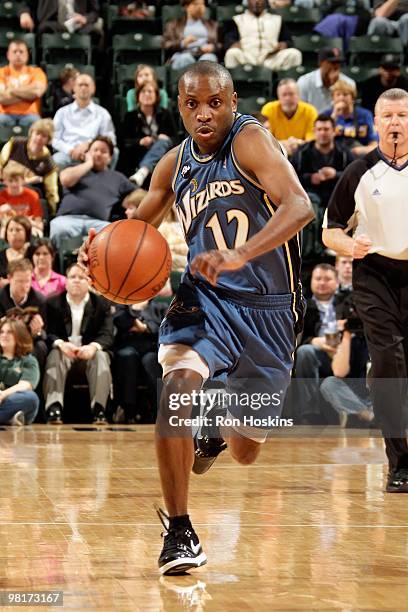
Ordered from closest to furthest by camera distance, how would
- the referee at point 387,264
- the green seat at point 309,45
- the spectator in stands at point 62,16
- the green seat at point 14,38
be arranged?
the referee at point 387,264
the green seat at point 14,38
the spectator in stands at point 62,16
the green seat at point 309,45

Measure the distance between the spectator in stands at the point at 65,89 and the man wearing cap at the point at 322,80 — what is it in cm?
257

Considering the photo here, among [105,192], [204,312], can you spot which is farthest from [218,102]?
[105,192]

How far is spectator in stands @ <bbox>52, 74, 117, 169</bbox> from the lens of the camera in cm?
1189

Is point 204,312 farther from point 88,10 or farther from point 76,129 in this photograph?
point 88,10

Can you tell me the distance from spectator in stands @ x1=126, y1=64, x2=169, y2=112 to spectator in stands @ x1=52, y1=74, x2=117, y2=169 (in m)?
0.46

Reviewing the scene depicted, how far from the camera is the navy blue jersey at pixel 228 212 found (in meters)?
4.09

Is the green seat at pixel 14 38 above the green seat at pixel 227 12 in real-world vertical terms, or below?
below

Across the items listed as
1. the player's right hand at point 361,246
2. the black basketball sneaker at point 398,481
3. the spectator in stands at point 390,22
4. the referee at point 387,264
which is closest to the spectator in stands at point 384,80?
the spectator in stands at point 390,22

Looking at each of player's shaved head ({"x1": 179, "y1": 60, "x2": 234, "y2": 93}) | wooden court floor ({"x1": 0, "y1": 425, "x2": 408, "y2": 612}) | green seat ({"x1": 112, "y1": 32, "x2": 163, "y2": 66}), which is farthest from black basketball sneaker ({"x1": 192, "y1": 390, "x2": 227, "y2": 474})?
green seat ({"x1": 112, "y1": 32, "x2": 163, "y2": 66})

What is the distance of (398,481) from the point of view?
19.0 ft

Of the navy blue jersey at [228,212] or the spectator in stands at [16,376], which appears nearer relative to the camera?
the navy blue jersey at [228,212]

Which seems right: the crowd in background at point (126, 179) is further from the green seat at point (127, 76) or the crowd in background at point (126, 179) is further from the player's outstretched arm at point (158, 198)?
the player's outstretched arm at point (158, 198)

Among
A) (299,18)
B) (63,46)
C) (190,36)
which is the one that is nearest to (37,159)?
(63,46)

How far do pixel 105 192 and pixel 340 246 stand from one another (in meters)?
5.43
